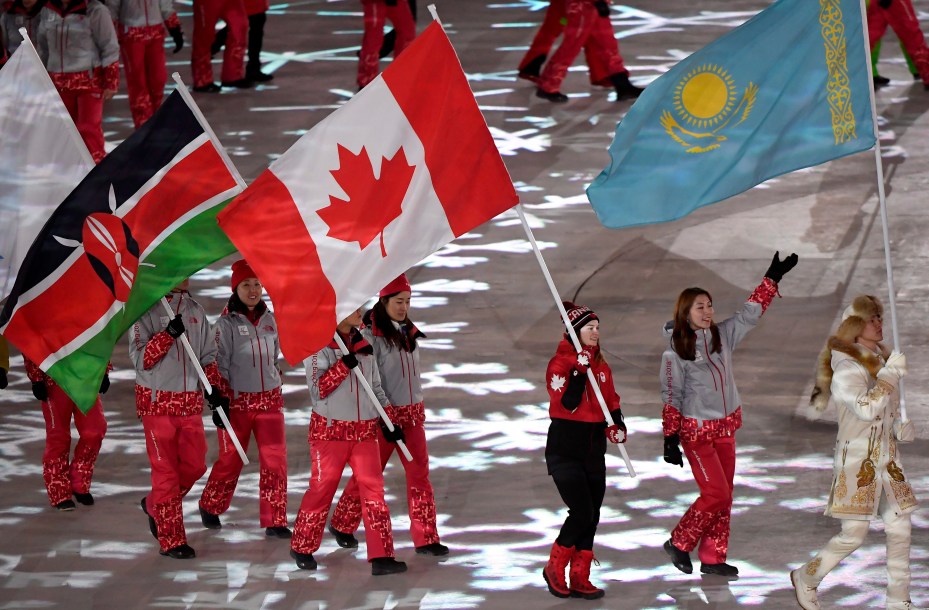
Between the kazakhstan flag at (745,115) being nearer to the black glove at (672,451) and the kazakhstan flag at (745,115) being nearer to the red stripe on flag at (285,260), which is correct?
the black glove at (672,451)

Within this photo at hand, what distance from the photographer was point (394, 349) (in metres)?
10.5

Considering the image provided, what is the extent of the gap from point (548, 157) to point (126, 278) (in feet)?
26.4

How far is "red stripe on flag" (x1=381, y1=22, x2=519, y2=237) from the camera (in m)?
9.36

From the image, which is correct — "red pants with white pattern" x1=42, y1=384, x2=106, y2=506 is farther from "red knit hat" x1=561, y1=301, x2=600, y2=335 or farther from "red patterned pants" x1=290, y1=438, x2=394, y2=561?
"red knit hat" x1=561, y1=301, x2=600, y2=335

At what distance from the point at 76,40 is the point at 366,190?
7262mm

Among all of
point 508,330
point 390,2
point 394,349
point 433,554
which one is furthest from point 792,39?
point 390,2

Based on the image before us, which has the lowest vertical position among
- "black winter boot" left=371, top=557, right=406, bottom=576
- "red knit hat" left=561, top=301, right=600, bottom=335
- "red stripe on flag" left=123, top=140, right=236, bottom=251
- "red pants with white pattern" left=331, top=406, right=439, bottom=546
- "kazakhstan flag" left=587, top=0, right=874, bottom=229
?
"black winter boot" left=371, top=557, right=406, bottom=576

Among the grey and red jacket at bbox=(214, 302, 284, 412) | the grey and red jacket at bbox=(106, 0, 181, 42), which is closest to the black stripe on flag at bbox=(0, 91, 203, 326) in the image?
the grey and red jacket at bbox=(214, 302, 284, 412)

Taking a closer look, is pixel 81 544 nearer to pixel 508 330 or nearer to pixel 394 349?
pixel 394 349

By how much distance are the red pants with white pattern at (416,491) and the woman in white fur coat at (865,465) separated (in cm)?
250

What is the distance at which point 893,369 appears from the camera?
8.95 metres

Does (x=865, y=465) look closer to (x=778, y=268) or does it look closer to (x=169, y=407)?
(x=778, y=268)

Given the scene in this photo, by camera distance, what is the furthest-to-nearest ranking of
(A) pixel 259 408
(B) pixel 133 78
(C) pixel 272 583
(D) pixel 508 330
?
(B) pixel 133 78
(D) pixel 508 330
(A) pixel 259 408
(C) pixel 272 583

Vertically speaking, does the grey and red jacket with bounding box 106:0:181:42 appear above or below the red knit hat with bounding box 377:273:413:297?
above
